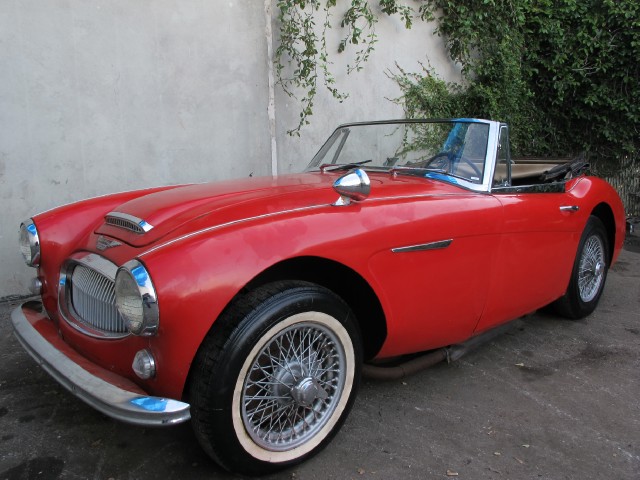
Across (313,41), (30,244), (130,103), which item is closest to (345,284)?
(30,244)

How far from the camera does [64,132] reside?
418 cm

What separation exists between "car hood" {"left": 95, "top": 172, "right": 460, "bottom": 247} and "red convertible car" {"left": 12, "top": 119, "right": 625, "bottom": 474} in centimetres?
1

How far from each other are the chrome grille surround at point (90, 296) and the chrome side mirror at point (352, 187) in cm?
95

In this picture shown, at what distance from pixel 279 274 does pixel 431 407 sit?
112 centimetres

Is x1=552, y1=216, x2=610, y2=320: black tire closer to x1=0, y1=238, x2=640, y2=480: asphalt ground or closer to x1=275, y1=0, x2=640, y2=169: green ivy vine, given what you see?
Result: x1=0, y1=238, x2=640, y2=480: asphalt ground

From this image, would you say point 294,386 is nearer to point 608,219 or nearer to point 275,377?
point 275,377

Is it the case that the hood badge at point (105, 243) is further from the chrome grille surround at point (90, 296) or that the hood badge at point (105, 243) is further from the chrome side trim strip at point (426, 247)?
the chrome side trim strip at point (426, 247)

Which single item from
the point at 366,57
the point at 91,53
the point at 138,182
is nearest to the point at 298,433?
the point at 138,182

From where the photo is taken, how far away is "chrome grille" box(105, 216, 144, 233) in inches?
83.6

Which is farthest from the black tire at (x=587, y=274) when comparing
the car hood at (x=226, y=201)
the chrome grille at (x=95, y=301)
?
the chrome grille at (x=95, y=301)

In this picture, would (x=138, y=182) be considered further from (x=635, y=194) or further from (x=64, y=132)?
(x=635, y=194)

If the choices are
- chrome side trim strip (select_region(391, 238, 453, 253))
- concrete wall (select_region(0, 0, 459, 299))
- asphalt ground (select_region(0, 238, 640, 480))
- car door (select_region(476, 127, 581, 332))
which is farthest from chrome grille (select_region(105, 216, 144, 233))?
concrete wall (select_region(0, 0, 459, 299))

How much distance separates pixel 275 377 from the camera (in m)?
2.03

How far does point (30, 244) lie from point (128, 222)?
0.66 metres
